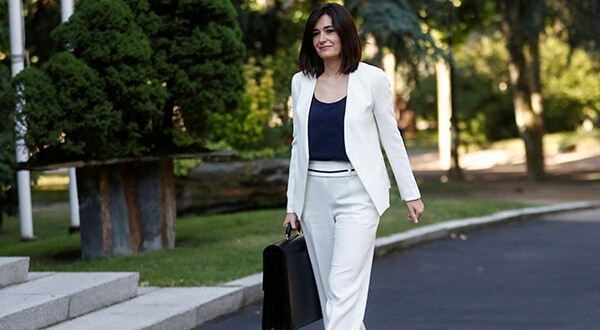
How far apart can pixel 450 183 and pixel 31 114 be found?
1772 centimetres

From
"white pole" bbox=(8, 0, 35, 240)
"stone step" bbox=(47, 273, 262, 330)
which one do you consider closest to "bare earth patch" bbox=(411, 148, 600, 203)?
"white pole" bbox=(8, 0, 35, 240)

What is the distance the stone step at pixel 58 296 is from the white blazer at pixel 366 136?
2029 mm

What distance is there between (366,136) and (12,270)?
346cm

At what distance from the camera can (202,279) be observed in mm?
9594

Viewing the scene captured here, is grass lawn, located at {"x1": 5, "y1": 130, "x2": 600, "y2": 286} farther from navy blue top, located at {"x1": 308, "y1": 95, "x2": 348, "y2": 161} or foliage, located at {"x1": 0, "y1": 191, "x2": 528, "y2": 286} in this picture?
navy blue top, located at {"x1": 308, "y1": 95, "x2": 348, "y2": 161}

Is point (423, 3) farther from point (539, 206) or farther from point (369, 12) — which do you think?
point (539, 206)

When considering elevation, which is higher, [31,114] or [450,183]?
[31,114]

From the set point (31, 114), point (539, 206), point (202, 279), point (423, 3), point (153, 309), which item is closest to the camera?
point (153, 309)

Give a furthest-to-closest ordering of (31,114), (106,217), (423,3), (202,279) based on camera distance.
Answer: (423,3) → (106,217) → (31,114) → (202,279)

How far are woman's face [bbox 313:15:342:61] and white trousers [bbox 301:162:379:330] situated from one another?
562mm

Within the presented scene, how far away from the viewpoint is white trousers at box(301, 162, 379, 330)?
19.3 ft

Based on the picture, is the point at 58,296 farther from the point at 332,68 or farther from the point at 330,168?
the point at 332,68

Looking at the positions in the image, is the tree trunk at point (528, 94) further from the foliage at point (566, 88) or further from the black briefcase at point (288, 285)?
the black briefcase at point (288, 285)

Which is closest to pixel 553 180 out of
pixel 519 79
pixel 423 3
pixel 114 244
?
A: pixel 519 79
